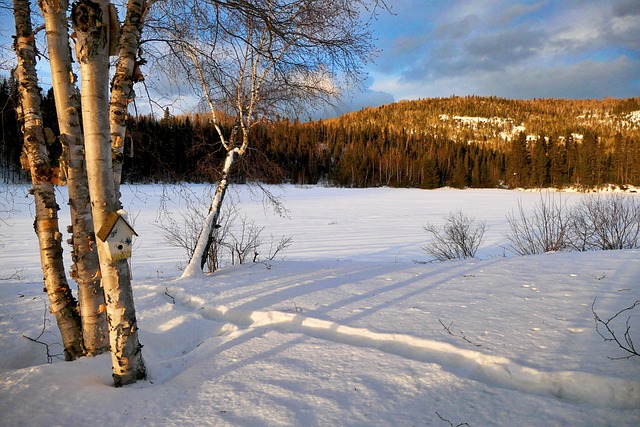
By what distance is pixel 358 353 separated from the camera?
108 inches

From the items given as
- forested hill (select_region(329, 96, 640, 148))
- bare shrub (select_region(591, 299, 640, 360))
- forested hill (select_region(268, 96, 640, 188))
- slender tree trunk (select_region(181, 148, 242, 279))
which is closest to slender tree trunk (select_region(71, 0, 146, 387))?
bare shrub (select_region(591, 299, 640, 360))

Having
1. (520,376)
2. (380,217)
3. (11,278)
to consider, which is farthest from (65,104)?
(380,217)

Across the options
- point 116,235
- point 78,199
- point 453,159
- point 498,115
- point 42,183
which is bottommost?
point 116,235

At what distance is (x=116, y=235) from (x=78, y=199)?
1.04m

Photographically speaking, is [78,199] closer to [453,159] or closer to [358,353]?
[358,353]

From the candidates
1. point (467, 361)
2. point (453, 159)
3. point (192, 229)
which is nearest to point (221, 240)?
point (192, 229)

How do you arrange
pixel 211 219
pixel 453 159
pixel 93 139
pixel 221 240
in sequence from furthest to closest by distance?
pixel 453 159 → pixel 221 240 → pixel 211 219 → pixel 93 139

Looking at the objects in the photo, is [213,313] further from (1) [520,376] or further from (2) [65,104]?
(1) [520,376]

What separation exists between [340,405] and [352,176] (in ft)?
213

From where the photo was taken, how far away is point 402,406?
2.05 meters

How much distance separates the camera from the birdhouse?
6.86 feet

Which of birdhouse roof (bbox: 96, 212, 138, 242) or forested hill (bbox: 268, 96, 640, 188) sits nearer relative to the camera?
birdhouse roof (bbox: 96, 212, 138, 242)

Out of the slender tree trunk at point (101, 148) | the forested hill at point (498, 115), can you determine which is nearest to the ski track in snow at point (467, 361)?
the slender tree trunk at point (101, 148)

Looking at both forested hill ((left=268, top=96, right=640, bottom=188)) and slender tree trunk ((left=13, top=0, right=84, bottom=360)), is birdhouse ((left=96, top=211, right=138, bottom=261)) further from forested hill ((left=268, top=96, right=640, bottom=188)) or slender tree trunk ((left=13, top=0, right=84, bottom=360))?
forested hill ((left=268, top=96, right=640, bottom=188))
